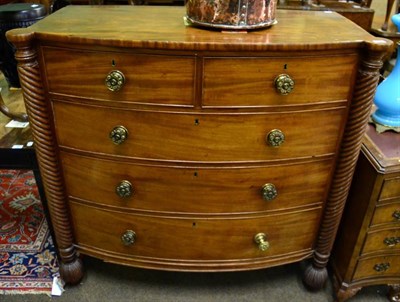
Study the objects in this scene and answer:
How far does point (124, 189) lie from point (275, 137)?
49 centimetres

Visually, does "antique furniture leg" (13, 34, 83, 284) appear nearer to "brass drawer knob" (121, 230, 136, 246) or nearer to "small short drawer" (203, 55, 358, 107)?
"brass drawer knob" (121, 230, 136, 246)

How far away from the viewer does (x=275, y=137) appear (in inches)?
41.0

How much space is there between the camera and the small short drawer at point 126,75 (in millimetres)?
949

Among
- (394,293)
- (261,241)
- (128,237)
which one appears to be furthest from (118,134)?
(394,293)

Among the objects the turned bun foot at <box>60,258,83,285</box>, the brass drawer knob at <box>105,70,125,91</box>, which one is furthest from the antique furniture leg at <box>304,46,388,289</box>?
the turned bun foot at <box>60,258,83,285</box>

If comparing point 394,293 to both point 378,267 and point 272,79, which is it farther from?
point 272,79

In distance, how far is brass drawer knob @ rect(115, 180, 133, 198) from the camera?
3.73ft

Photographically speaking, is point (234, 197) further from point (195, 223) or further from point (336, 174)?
point (336, 174)

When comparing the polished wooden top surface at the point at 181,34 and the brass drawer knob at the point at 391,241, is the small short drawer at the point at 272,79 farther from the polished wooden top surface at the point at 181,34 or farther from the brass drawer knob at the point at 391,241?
the brass drawer knob at the point at 391,241

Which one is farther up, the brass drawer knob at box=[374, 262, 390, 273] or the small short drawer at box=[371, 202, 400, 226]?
the small short drawer at box=[371, 202, 400, 226]

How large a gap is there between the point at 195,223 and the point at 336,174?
482 millimetres

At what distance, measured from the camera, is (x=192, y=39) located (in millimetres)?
928

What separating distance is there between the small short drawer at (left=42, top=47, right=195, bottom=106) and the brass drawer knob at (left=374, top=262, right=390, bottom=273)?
36.3 inches

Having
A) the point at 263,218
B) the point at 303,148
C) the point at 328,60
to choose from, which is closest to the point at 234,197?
the point at 263,218
